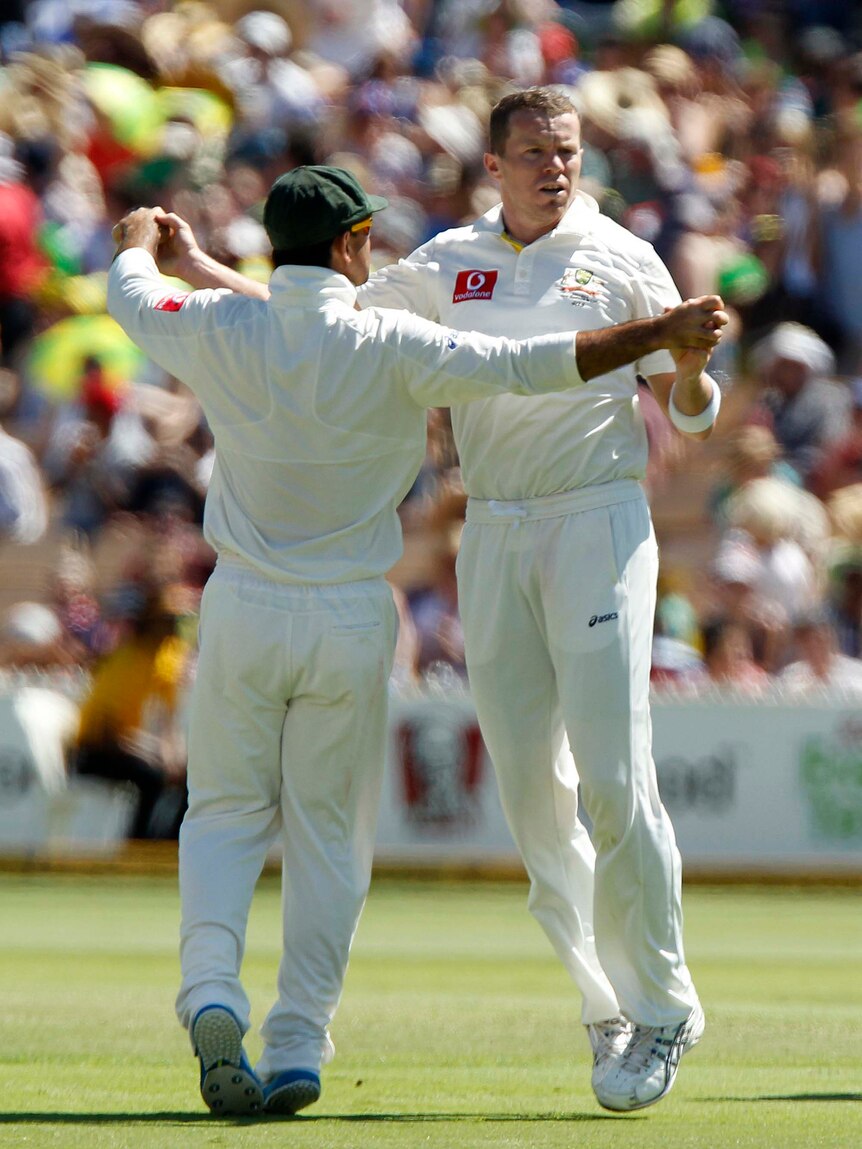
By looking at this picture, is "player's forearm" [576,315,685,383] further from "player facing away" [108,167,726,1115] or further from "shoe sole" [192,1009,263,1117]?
"shoe sole" [192,1009,263,1117]

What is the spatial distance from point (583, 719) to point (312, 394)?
1.01m

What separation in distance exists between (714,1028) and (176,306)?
2.91 m

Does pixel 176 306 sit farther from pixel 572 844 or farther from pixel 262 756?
pixel 572 844

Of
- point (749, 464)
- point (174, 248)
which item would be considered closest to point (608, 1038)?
point (174, 248)

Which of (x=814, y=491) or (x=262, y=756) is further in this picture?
(x=814, y=491)

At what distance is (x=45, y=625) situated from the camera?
42.7 feet

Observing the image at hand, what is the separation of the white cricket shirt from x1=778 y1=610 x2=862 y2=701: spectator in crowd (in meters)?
6.19

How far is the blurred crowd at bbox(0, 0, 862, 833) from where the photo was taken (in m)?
12.1

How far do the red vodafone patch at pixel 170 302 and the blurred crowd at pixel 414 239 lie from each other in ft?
22.2

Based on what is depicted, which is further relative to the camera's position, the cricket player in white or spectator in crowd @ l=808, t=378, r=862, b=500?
spectator in crowd @ l=808, t=378, r=862, b=500

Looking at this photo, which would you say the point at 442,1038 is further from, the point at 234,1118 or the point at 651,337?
the point at 651,337

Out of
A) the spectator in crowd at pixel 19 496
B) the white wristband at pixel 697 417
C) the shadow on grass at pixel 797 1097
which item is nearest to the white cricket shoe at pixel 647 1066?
the shadow on grass at pixel 797 1097

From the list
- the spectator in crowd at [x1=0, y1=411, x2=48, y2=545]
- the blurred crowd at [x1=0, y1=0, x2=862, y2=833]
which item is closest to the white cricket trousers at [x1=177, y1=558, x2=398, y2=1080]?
the blurred crowd at [x1=0, y1=0, x2=862, y2=833]

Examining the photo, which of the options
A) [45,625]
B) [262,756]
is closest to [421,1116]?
[262,756]
